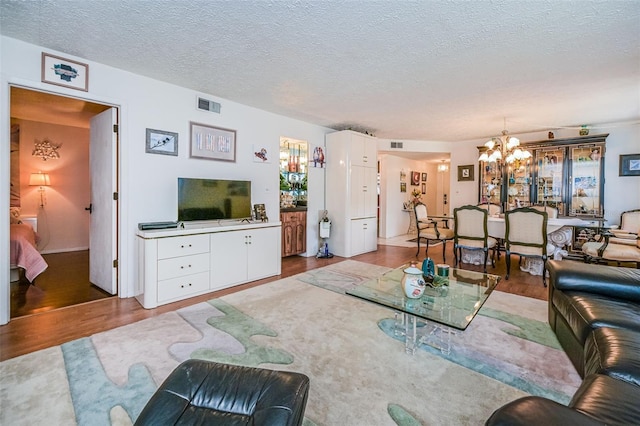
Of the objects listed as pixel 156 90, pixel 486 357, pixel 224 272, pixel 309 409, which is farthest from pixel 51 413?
pixel 156 90

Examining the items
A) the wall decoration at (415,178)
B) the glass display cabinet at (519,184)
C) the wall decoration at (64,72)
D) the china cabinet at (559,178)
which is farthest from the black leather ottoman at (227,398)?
the wall decoration at (415,178)

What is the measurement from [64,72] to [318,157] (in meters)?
3.70

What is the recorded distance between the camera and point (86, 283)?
12.1ft

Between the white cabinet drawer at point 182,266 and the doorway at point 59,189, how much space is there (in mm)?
721

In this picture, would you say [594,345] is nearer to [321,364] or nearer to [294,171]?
[321,364]

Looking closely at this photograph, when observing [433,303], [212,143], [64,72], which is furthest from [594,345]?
[64,72]

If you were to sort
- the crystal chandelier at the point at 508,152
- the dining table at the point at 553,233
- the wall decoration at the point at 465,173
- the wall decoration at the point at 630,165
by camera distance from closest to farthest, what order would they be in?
the dining table at the point at 553,233
the crystal chandelier at the point at 508,152
the wall decoration at the point at 630,165
the wall decoration at the point at 465,173

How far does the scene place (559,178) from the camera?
5.47m

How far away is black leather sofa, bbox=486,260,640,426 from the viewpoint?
834 mm

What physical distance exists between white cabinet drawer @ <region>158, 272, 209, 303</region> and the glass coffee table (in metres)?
1.94

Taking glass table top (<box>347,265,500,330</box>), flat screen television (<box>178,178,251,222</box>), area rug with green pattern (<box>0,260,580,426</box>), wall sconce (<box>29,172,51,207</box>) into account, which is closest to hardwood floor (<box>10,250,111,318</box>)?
area rug with green pattern (<box>0,260,580,426</box>)

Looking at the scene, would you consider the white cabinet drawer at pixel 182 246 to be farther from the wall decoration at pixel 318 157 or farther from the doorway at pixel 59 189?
the wall decoration at pixel 318 157

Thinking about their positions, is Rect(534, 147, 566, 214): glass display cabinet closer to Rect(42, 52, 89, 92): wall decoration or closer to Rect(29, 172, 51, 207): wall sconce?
Rect(42, 52, 89, 92): wall decoration

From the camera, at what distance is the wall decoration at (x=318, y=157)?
5.50 metres
